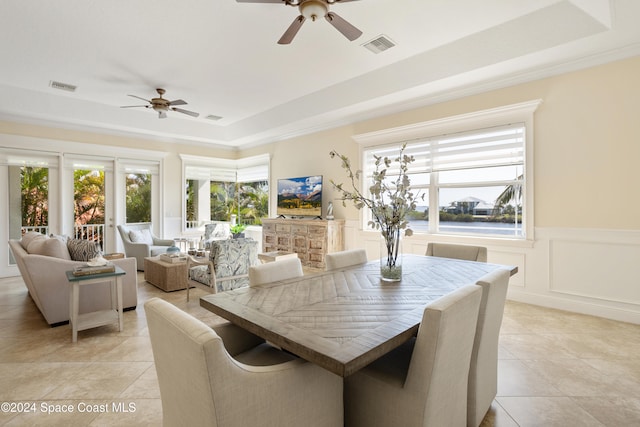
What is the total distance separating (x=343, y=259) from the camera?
7.72ft

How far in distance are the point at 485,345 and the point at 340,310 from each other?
85cm

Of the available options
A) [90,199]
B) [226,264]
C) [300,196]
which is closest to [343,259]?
[226,264]

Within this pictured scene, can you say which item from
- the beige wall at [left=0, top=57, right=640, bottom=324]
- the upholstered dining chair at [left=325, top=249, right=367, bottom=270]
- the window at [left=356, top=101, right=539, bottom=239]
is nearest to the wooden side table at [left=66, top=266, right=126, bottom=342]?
the upholstered dining chair at [left=325, top=249, right=367, bottom=270]

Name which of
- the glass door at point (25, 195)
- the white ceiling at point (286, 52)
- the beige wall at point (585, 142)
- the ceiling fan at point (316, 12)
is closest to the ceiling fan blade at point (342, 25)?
the ceiling fan at point (316, 12)

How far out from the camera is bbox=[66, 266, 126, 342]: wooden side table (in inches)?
110

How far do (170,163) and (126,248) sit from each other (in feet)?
7.29

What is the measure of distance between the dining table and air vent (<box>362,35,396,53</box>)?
2.59m

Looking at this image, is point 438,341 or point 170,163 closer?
point 438,341

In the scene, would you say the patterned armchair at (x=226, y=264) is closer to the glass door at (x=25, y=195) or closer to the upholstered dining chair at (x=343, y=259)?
the upholstered dining chair at (x=343, y=259)

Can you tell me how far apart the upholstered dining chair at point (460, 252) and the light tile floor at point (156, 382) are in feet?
2.58

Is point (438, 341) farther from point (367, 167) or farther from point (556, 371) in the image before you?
point (367, 167)

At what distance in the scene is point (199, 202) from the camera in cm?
→ 775

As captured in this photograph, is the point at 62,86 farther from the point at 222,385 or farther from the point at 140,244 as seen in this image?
the point at 222,385

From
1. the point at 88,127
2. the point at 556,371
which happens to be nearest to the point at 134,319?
the point at 556,371
